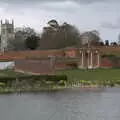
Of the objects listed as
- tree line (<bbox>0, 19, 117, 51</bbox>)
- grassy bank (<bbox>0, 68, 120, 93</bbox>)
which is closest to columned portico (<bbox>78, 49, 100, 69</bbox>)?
grassy bank (<bbox>0, 68, 120, 93</bbox>)

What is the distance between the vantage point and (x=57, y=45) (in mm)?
85312

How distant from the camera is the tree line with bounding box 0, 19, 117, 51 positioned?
86.4 m

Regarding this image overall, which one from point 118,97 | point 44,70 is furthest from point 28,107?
point 44,70

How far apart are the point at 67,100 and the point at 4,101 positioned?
346 cm

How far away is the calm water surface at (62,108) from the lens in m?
20.7

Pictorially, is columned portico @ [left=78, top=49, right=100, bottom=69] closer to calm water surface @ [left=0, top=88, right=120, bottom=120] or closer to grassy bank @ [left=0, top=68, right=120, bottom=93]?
grassy bank @ [left=0, top=68, right=120, bottom=93]

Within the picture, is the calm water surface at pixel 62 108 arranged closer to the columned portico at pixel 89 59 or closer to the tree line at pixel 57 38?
the columned portico at pixel 89 59

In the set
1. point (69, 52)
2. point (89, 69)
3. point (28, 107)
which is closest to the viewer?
point (28, 107)

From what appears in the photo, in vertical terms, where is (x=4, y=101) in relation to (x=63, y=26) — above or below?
below

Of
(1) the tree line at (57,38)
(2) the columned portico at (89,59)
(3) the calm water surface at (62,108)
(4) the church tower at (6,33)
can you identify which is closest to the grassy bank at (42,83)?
(3) the calm water surface at (62,108)

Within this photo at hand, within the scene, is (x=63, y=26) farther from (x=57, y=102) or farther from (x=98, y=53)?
(x=57, y=102)

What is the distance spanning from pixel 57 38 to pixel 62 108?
2505 inches

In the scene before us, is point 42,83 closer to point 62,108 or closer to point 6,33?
point 62,108

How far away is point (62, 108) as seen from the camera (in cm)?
2414
